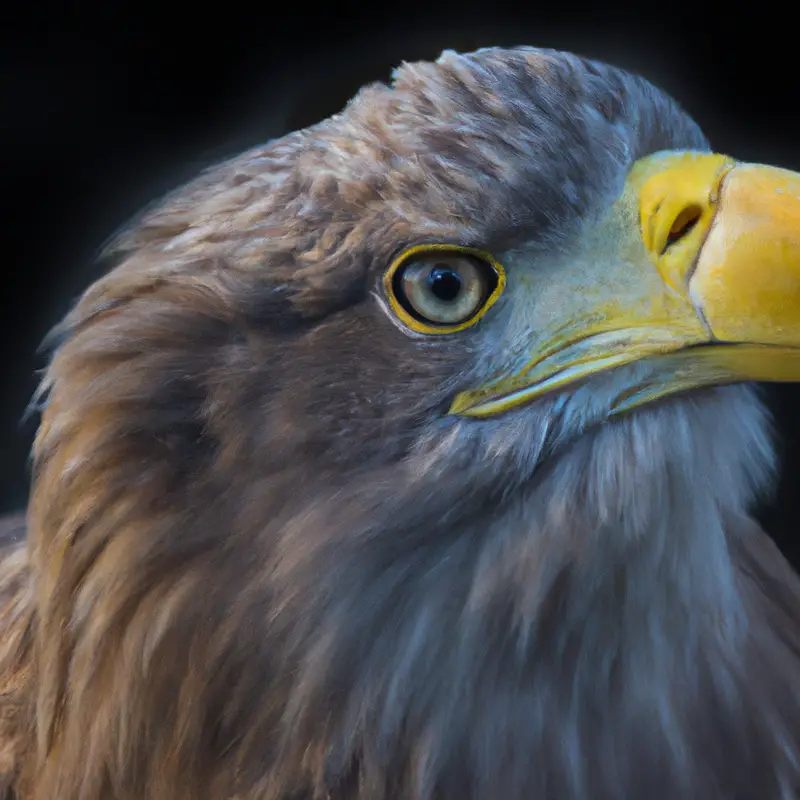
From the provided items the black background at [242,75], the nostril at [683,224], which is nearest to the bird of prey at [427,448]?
the nostril at [683,224]

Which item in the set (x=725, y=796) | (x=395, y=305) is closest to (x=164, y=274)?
(x=395, y=305)

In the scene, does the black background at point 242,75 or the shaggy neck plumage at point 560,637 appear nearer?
the shaggy neck plumage at point 560,637

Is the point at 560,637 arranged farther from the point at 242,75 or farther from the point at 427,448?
the point at 242,75

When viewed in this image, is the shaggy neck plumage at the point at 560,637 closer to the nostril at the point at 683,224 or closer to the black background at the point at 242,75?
the nostril at the point at 683,224

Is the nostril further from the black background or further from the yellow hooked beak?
the black background

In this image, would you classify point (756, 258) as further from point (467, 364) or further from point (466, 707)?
point (466, 707)

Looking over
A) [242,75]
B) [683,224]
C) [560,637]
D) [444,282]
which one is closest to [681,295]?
[683,224]
